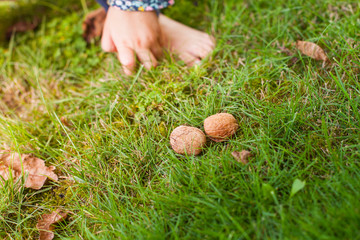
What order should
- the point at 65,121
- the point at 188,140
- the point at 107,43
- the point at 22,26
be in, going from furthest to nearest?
the point at 22,26, the point at 107,43, the point at 65,121, the point at 188,140

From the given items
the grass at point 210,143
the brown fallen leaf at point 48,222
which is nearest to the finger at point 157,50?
the grass at point 210,143

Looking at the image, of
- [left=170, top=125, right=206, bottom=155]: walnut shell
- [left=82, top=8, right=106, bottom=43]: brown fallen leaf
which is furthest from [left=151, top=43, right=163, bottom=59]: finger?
[left=170, top=125, right=206, bottom=155]: walnut shell

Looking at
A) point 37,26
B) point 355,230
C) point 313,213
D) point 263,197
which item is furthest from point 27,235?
point 37,26

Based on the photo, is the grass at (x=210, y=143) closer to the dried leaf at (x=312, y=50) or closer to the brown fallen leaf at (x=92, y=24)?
the dried leaf at (x=312, y=50)

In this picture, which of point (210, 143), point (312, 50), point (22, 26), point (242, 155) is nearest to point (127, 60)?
point (210, 143)

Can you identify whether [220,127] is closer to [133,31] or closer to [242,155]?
[242,155]

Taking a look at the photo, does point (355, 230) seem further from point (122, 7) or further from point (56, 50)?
point (56, 50)
